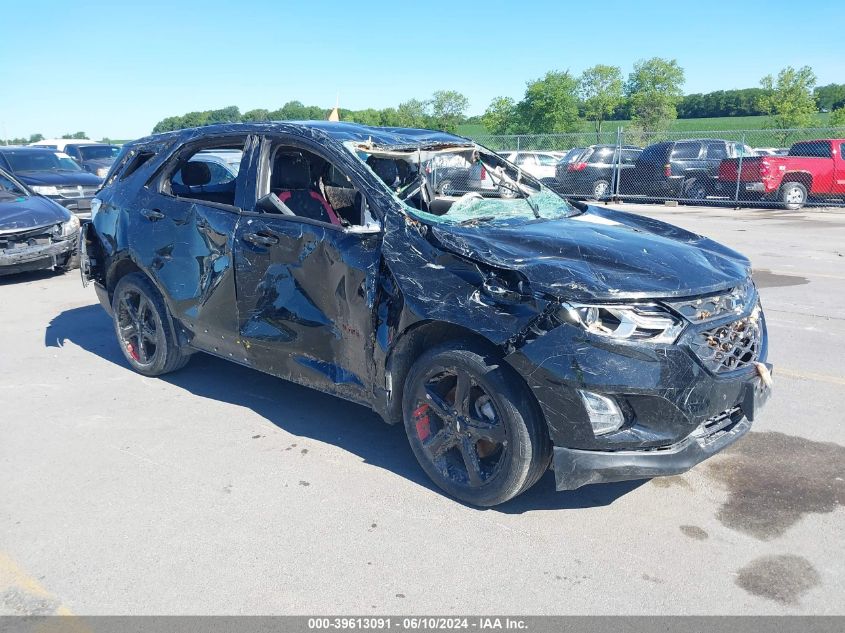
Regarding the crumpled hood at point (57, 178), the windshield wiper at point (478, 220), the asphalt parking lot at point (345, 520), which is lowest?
the asphalt parking lot at point (345, 520)

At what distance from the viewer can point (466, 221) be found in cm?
392

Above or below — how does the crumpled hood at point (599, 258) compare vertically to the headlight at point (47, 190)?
above

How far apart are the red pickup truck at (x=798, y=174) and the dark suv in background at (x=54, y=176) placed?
51.8ft

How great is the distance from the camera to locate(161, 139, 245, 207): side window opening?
5.06 meters

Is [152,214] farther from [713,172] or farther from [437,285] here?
[713,172]

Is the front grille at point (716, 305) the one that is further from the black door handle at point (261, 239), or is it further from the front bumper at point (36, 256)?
the front bumper at point (36, 256)

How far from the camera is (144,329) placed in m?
5.55

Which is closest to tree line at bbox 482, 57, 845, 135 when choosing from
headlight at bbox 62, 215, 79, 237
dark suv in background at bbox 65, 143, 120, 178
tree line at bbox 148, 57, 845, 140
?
tree line at bbox 148, 57, 845, 140

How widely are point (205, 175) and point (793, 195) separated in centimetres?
1763

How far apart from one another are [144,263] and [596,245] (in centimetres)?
330

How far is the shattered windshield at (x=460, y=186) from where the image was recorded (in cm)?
404

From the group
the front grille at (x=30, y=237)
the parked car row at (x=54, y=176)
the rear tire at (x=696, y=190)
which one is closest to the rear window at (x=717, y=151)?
the rear tire at (x=696, y=190)

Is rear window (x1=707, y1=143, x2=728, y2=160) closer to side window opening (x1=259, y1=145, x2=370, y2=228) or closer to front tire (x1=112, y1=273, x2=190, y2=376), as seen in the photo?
side window opening (x1=259, y1=145, x2=370, y2=228)

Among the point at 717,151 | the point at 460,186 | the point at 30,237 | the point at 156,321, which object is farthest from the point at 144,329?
the point at 717,151
